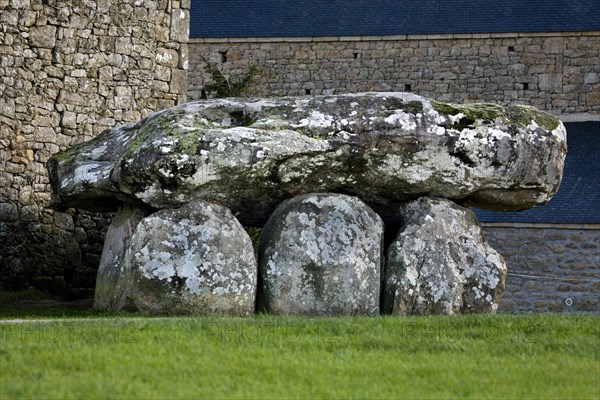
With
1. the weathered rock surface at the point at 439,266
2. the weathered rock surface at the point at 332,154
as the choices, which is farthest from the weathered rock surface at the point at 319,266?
the weathered rock surface at the point at 332,154

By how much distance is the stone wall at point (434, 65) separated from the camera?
1283 inches

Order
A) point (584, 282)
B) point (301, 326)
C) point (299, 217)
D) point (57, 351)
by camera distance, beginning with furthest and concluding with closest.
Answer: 1. point (584, 282)
2. point (299, 217)
3. point (301, 326)
4. point (57, 351)

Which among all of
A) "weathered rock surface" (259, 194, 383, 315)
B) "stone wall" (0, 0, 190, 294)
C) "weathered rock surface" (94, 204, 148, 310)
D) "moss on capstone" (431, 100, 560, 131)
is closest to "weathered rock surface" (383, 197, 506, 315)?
"weathered rock surface" (259, 194, 383, 315)

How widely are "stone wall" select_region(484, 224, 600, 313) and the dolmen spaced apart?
13305 millimetres

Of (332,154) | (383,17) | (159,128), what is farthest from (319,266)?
(383,17)

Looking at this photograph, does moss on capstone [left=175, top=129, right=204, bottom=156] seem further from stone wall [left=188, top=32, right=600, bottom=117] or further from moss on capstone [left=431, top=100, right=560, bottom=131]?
stone wall [left=188, top=32, right=600, bottom=117]

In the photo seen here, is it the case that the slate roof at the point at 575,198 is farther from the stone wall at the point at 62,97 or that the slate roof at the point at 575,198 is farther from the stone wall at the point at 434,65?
the stone wall at the point at 62,97

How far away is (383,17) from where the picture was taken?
33.8 m

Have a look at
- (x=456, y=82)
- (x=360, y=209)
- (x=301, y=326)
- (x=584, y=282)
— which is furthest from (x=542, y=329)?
(x=456, y=82)

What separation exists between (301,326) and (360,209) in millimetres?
2753

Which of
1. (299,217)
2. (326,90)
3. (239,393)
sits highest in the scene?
(326,90)

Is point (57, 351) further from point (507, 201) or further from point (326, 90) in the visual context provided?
point (326, 90)

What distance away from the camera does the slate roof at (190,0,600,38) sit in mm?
32875

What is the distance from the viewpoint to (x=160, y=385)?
940 cm
